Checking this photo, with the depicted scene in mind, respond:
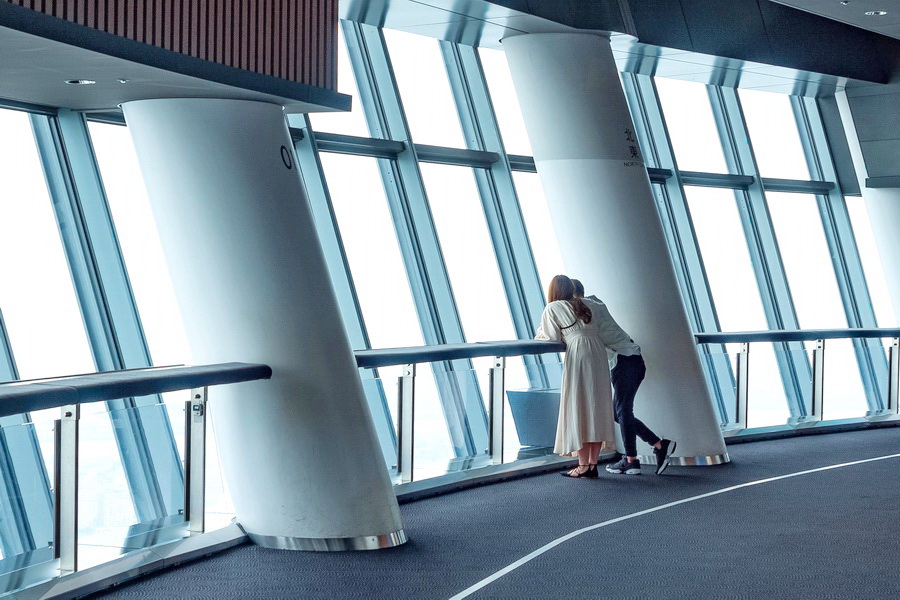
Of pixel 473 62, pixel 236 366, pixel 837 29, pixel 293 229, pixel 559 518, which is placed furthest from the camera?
pixel 837 29

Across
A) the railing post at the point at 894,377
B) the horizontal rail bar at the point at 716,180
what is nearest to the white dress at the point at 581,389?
the railing post at the point at 894,377

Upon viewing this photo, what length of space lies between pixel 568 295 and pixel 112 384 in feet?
14.8

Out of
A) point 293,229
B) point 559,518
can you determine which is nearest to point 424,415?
point 559,518

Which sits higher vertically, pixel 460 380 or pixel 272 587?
pixel 460 380

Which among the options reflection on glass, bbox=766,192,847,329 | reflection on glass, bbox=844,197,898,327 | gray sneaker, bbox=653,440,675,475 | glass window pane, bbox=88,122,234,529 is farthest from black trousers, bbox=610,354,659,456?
reflection on glass, bbox=844,197,898,327

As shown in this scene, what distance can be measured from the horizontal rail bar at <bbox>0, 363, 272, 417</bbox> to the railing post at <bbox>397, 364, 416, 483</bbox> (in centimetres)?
178

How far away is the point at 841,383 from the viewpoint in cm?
1244

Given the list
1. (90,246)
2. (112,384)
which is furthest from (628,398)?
(112,384)

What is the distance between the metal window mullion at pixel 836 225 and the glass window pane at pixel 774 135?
14 cm

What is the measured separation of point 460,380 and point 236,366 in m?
2.81

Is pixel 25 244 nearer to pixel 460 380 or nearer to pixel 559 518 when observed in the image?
pixel 460 380

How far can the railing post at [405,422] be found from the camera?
8094mm

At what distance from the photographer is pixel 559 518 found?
7207mm

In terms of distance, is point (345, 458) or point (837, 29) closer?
point (345, 458)
